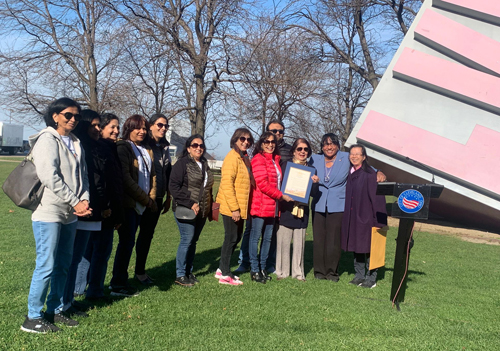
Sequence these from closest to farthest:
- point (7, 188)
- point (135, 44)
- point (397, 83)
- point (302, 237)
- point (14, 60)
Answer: point (7, 188)
point (302, 237)
point (397, 83)
point (135, 44)
point (14, 60)

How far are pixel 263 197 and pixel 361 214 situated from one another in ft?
4.61

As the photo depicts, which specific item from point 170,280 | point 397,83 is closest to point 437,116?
point 397,83

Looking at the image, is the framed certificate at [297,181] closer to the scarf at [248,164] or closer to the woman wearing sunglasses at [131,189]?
the scarf at [248,164]

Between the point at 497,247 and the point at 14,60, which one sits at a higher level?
the point at 14,60

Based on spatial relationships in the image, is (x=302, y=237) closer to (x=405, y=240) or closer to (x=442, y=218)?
(x=405, y=240)

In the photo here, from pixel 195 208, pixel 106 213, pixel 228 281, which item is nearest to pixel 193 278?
pixel 228 281

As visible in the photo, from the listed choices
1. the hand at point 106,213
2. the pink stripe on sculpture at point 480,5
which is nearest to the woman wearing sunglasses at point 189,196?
the hand at point 106,213

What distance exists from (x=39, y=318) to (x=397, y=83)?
30.5 ft

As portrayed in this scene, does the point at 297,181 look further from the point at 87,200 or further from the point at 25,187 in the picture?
the point at 25,187

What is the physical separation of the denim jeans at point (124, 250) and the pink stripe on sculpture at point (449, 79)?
7.79 metres

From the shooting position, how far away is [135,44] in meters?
13.9

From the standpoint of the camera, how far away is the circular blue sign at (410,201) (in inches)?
195

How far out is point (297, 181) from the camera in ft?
20.3

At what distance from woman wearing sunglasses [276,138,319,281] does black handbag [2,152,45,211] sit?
3491 mm
